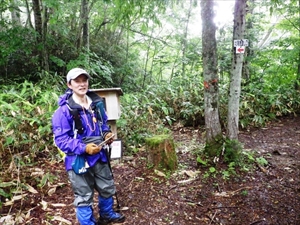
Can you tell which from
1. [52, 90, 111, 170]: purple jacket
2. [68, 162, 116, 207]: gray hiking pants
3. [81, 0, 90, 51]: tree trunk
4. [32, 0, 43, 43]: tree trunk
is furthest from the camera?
[81, 0, 90, 51]: tree trunk

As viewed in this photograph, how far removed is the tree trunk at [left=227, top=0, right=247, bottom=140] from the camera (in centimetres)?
380

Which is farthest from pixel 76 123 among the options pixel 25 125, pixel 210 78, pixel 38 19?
pixel 38 19

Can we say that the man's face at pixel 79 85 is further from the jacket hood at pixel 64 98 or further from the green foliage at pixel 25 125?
the green foliage at pixel 25 125

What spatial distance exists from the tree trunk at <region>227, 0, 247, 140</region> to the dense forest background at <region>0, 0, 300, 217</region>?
786 millimetres

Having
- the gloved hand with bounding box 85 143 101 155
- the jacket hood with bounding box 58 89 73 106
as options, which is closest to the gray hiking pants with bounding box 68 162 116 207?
the gloved hand with bounding box 85 143 101 155

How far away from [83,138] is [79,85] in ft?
1.81

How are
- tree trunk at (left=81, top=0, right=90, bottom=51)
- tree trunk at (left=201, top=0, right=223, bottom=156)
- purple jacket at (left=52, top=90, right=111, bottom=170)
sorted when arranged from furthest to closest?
tree trunk at (left=81, top=0, right=90, bottom=51) < tree trunk at (left=201, top=0, right=223, bottom=156) < purple jacket at (left=52, top=90, right=111, bottom=170)

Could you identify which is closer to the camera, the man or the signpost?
the man

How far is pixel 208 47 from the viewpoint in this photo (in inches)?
157

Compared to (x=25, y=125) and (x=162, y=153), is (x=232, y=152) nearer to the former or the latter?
(x=162, y=153)

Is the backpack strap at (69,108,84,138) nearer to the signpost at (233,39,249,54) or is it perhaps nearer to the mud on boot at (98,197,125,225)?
the mud on boot at (98,197,125,225)

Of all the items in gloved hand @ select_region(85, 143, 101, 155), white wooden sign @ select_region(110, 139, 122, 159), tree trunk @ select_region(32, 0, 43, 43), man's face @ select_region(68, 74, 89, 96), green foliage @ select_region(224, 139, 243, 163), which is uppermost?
tree trunk @ select_region(32, 0, 43, 43)

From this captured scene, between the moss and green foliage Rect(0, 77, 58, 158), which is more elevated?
green foliage Rect(0, 77, 58, 158)

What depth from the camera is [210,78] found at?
4.06m
